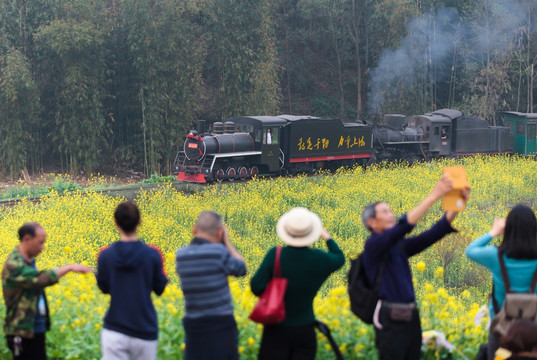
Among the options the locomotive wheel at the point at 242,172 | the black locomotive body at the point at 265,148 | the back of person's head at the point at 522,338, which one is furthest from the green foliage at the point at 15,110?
the back of person's head at the point at 522,338

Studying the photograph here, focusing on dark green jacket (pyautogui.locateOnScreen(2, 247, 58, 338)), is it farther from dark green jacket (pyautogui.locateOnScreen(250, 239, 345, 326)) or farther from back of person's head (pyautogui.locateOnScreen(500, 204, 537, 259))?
back of person's head (pyautogui.locateOnScreen(500, 204, 537, 259))

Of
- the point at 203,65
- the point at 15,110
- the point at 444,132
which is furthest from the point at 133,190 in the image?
the point at 444,132

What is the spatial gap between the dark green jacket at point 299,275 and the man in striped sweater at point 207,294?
0.70 ft

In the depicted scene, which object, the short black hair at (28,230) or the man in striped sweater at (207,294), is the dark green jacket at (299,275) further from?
the short black hair at (28,230)

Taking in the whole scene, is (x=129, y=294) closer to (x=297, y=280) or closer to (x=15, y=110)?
(x=297, y=280)

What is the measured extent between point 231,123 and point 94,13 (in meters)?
9.11

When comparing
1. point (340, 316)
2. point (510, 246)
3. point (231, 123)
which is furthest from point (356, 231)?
point (510, 246)

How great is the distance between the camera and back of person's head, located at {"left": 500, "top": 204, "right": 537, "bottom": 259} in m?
4.17

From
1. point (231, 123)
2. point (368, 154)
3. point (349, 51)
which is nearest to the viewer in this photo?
point (231, 123)

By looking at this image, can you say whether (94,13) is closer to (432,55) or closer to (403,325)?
(432,55)

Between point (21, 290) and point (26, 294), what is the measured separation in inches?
1.7

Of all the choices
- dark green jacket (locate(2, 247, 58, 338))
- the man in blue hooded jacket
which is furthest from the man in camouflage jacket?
the man in blue hooded jacket

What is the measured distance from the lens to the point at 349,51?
38.9 m

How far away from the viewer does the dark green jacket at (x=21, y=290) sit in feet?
14.0
